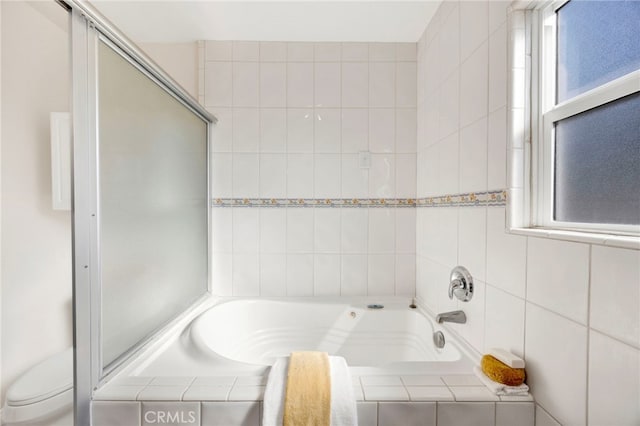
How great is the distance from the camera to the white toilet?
1082mm

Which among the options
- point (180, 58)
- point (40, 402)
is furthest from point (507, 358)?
point (180, 58)

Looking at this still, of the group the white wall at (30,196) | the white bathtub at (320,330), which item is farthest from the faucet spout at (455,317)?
the white wall at (30,196)

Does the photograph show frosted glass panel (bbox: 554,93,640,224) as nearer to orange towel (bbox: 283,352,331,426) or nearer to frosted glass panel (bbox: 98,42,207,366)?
orange towel (bbox: 283,352,331,426)

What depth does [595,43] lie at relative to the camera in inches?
29.4

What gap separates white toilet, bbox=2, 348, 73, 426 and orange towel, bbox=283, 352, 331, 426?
35.2 inches

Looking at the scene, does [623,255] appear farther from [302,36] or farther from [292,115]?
[302,36]

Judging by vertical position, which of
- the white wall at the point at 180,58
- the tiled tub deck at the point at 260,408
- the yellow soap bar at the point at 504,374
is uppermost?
the white wall at the point at 180,58

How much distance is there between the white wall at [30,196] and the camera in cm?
154

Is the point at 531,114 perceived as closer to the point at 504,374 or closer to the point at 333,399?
the point at 504,374

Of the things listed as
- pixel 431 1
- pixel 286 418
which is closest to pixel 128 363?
pixel 286 418

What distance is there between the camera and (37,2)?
1541 mm

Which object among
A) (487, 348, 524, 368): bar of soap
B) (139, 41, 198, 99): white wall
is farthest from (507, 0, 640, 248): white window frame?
(139, 41, 198, 99): white wall

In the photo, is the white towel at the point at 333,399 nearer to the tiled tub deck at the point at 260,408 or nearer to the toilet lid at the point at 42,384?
the tiled tub deck at the point at 260,408

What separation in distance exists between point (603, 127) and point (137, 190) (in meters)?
1.45
